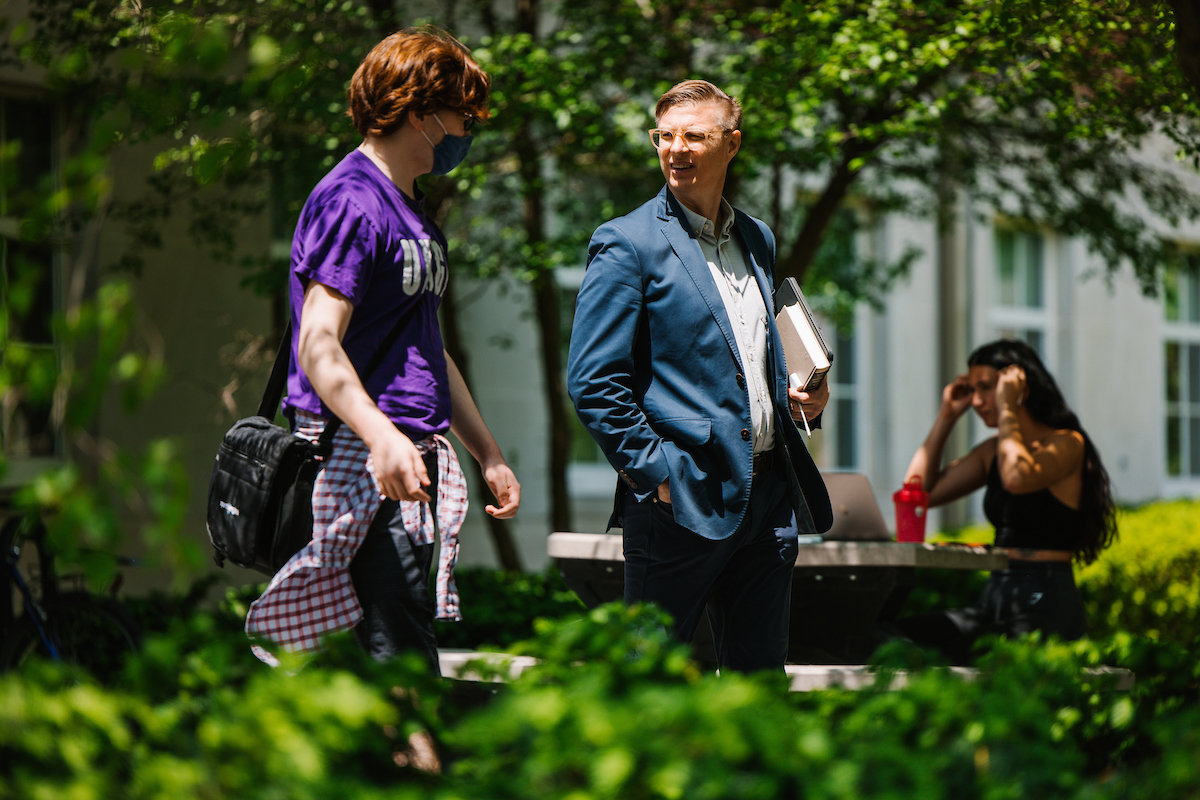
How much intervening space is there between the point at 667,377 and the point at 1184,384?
14427mm

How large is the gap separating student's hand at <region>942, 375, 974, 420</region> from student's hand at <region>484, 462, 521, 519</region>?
252 cm

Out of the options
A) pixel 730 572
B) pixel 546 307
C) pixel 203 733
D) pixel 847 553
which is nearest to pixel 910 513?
pixel 847 553

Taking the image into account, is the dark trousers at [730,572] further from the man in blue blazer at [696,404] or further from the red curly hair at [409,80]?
the red curly hair at [409,80]

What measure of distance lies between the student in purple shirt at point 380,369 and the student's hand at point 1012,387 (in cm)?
241

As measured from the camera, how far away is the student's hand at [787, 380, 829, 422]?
284cm

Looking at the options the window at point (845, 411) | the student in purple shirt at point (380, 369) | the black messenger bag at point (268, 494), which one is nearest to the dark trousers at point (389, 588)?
the student in purple shirt at point (380, 369)

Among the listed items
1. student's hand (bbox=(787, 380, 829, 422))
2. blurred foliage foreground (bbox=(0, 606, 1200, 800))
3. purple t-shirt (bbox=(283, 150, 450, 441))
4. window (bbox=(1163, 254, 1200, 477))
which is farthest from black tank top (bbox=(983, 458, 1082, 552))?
window (bbox=(1163, 254, 1200, 477))

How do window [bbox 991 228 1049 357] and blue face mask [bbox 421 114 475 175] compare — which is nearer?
blue face mask [bbox 421 114 475 175]

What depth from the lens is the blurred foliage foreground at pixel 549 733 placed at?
4.56ft

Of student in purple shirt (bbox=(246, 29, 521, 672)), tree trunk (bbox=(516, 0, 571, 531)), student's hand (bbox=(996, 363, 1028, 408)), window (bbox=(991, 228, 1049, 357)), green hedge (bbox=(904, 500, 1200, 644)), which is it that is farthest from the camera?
window (bbox=(991, 228, 1049, 357))

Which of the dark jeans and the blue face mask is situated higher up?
the blue face mask

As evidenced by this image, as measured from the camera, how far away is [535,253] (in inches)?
234

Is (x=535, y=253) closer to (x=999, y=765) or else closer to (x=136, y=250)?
(x=136, y=250)

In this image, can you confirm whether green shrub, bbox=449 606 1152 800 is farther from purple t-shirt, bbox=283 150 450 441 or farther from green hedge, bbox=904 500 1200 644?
green hedge, bbox=904 500 1200 644
